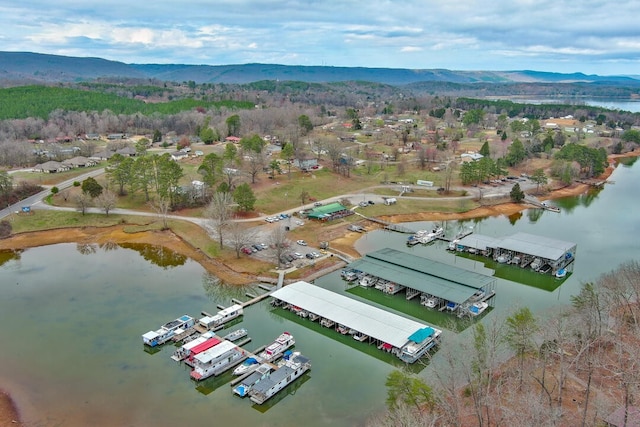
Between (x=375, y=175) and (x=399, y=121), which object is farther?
(x=399, y=121)

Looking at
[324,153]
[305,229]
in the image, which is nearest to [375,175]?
[324,153]

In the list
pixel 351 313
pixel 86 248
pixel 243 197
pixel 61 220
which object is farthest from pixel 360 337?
pixel 61 220

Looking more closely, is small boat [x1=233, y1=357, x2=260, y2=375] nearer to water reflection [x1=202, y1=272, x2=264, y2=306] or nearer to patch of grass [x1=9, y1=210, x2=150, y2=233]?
water reflection [x1=202, y1=272, x2=264, y2=306]

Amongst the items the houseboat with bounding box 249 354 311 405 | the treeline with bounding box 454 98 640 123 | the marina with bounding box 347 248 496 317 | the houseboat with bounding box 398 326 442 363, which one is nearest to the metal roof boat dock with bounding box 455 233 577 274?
the marina with bounding box 347 248 496 317

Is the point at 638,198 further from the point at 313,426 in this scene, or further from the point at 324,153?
the point at 313,426

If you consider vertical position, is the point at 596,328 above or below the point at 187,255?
above

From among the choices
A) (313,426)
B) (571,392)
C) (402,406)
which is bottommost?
(313,426)

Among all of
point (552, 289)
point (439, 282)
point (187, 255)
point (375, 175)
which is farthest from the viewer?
point (375, 175)
